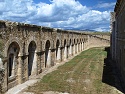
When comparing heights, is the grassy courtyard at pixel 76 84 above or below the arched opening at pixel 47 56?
below

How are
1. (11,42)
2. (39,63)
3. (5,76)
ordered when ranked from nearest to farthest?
(5,76), (11,42), (39,63)

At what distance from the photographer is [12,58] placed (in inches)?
507

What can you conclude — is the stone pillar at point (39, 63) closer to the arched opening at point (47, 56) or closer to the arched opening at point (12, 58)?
the arched opening at point (47, 56)

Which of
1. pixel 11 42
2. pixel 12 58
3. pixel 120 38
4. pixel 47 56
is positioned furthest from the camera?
pixel 47 56

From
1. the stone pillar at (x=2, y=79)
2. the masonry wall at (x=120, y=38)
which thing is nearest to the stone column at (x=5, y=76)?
the stone pillar at (x=2, y=79)

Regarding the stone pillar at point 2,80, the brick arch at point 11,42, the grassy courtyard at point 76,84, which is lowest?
the grassy courtyard at point 76,84

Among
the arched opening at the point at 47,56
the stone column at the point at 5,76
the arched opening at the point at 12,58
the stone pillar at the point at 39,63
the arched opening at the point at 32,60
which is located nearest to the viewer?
the stone column at the point at 5,76

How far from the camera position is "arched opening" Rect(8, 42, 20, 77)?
12645 mm

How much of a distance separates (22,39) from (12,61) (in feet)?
5.08

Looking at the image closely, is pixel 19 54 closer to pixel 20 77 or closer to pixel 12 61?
pixel 12 61

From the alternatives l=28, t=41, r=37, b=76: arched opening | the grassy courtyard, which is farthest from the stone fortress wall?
the grassy courtyard

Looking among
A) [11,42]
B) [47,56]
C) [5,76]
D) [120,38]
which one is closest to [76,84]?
[5,76]

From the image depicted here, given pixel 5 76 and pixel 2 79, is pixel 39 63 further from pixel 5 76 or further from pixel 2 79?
pixel 2 79

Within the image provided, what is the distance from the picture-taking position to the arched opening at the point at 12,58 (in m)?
12.6
